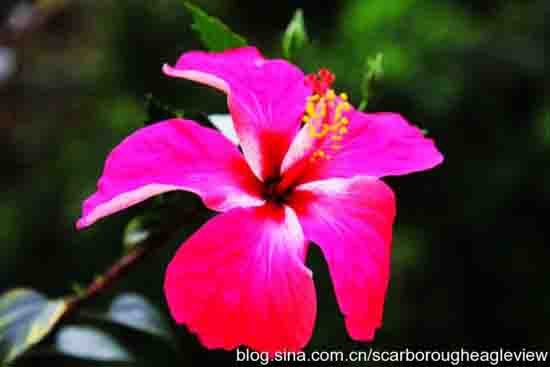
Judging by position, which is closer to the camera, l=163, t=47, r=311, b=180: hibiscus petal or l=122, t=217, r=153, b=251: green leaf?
l=163, t=47, r=311, b=180: hibiscus petal

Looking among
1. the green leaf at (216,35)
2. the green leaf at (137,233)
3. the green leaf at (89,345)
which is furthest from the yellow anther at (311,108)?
the green leaf at (89,345)

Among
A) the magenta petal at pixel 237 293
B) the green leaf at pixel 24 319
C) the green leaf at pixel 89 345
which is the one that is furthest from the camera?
the green leaf at pixel 89 345

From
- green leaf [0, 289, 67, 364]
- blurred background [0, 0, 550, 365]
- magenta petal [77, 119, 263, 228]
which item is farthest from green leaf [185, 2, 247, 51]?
blurred background [0, 0, 550, 365]

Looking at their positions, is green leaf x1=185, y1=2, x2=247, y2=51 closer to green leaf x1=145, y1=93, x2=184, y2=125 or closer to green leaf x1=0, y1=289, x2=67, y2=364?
green leaf x1=145, y1=93, x2=184, y2=125

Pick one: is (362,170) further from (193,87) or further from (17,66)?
(17,66)

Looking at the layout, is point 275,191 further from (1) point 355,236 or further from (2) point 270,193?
(1) point 355,236

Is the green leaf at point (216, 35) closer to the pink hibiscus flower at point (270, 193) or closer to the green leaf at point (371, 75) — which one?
the pink hibiscus flower at point (270, 193)
